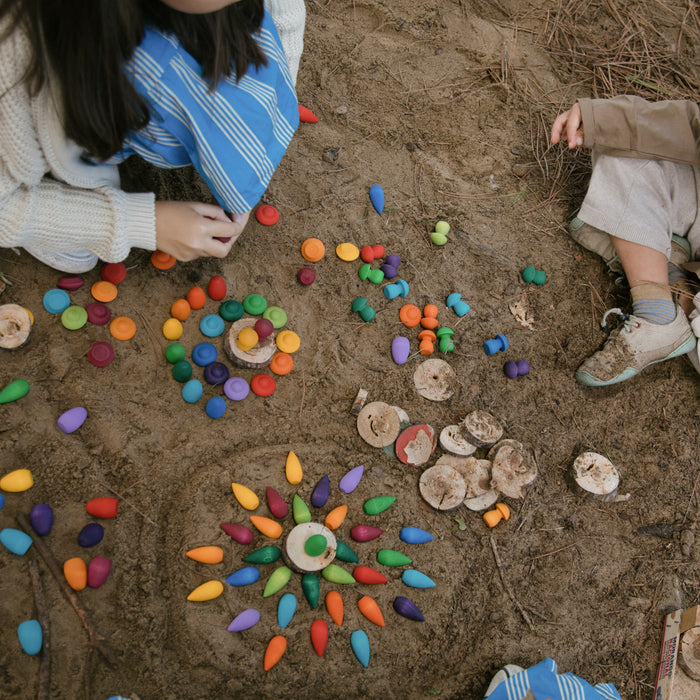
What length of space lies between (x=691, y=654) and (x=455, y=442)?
2.69 ft

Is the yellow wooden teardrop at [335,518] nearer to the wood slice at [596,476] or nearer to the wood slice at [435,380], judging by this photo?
the wood slice at [435,380]

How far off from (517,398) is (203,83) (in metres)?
1.23

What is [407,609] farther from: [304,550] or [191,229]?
[191,229]

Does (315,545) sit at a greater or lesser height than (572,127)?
lesser

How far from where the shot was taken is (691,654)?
146 centimetres

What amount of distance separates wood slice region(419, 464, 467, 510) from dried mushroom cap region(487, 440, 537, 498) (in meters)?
0.11

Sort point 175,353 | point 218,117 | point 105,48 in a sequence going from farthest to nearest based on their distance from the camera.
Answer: point 175,353
point 218,117
point 105,48

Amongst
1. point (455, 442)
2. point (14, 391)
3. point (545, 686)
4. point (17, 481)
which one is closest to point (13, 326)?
point (14, 391)

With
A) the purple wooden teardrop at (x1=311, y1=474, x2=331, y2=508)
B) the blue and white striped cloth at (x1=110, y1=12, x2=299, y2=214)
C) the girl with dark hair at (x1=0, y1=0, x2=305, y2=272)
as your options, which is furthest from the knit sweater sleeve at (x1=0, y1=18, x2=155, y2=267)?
the purple wooden teardrop at (x1=311, y1=474, x2=331, y2=508)

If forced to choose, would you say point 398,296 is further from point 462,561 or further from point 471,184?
point 462,561

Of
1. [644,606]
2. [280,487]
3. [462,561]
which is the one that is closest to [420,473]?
[462,561]

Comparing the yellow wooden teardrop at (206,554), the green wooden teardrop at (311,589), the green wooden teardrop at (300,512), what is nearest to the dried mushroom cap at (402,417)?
the green wooden teardrop at (300,512)

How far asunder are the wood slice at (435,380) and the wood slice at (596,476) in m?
0.43

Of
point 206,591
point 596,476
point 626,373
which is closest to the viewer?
point 206,591
